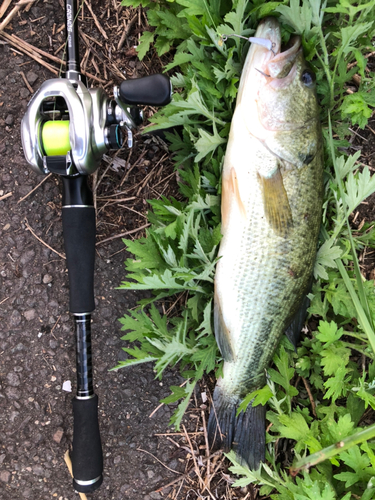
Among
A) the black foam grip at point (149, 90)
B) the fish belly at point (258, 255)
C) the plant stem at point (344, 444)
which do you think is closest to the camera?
the black foam grip at point (149, 90)

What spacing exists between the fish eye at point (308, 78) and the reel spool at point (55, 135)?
1177 millimetres

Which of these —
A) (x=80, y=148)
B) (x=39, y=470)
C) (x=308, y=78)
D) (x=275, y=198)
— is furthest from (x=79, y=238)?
(x=39, y=470)

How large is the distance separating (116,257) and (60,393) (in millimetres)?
911

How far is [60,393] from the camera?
2.37m

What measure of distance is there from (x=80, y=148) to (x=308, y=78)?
118 centimetres

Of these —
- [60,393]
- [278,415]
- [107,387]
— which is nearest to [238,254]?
[278,415]

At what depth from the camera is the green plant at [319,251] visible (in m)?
1.88

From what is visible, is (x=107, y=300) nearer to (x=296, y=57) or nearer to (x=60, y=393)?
(x=60, y=393)

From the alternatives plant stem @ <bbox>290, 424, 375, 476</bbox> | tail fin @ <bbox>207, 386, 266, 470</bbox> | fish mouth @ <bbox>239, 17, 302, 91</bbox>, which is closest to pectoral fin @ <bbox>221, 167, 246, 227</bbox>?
fish mouth @ <bbox>239, 17, 302, 91</bbox>

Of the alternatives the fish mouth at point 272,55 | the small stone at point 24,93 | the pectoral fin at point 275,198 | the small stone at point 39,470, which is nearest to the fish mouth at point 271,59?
the fish mouth at point 272,55

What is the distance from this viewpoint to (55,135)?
1.77 m

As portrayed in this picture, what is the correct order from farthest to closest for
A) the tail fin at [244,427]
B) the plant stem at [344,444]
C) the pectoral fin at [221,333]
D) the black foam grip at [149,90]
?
the tail fin at [244,427]
the pectoral fin at [221,333]
the plant stem at [344,444]
the black foam grip at [149,90]

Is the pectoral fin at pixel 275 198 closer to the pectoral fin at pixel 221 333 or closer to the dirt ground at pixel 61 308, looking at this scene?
the pectoral fin at pixel 221 333

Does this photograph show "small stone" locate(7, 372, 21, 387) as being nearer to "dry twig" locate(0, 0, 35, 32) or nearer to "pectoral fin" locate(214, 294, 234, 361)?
"pectoral fin" locate(214, 294, 234, 361)
